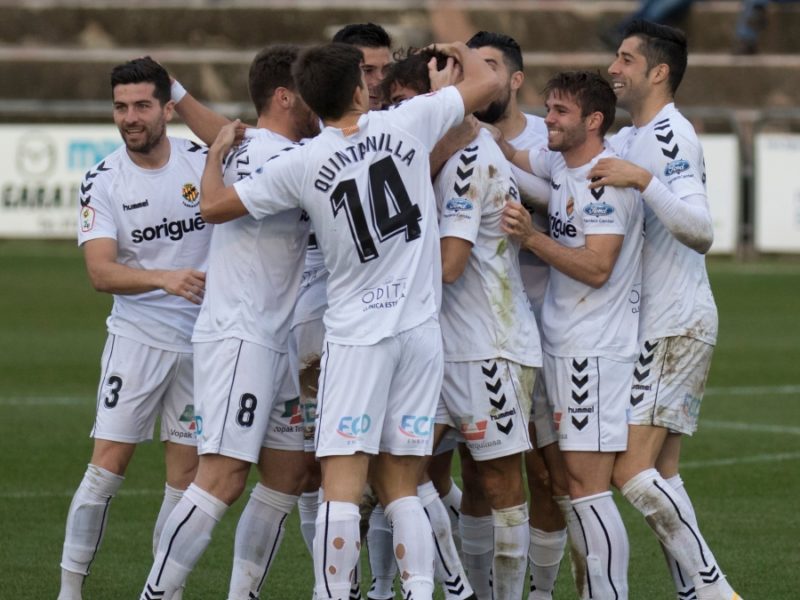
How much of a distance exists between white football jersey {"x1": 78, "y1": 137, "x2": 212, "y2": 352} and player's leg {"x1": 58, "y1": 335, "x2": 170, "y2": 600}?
11cm

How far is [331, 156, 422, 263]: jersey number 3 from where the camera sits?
6609mm

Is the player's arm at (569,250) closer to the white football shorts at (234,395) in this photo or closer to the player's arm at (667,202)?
the player's arm at (667,202)

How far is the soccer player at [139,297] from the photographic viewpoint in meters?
7.62

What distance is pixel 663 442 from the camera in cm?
745

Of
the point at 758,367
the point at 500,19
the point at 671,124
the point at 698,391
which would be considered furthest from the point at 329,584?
the point at 500,19

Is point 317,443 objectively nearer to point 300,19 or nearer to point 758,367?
point 758,367

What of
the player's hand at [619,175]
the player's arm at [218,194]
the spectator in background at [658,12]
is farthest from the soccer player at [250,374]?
the spectator in background at [658,12]

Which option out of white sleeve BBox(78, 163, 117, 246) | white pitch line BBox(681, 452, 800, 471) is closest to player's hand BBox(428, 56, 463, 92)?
white sleeve BBox(78, 163, 117, 246)

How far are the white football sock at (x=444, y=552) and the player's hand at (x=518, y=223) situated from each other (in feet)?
4.06

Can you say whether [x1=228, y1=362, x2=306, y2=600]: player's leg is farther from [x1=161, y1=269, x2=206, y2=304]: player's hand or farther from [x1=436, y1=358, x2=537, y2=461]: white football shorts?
[x1=436, y1=358, x2=537, y2=461]: white football shorts

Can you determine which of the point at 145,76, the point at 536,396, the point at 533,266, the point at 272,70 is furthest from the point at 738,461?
the point at 145,76

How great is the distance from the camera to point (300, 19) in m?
28.9

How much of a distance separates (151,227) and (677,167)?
2.51m

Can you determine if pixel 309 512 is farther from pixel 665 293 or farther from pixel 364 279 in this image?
pixel 665 293
